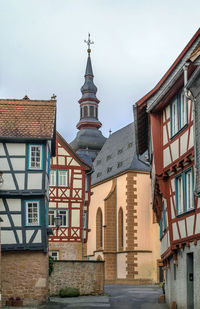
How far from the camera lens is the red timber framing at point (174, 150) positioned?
1655 centimetres

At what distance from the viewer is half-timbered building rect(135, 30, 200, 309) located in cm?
1598

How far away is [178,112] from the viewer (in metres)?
17.8

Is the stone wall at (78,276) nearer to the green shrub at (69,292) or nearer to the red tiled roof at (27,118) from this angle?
the green shrub at (69,292)

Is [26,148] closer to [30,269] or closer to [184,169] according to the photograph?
[30,269]

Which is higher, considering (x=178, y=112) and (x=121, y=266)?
(x=178, y=112)

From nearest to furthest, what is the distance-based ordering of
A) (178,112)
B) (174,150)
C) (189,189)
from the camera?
1. (189,189)
2. (178,112)
3. (174,150)

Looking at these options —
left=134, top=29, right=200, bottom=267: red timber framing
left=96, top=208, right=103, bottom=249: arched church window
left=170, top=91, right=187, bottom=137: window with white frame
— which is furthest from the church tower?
left=170, top=91, right=187, bottom=137: window with white frame

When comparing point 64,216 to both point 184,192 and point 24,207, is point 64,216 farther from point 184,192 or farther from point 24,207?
point 184,192

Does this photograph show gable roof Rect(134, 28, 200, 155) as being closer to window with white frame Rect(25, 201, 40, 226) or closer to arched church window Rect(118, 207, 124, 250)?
window with white frame Rect(25, 201, 40, 226)

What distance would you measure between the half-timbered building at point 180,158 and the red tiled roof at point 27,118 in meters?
6.29

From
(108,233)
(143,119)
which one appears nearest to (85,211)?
(108,233)

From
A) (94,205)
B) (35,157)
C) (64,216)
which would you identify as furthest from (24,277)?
(94,205)

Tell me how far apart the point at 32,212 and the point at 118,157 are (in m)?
30.4

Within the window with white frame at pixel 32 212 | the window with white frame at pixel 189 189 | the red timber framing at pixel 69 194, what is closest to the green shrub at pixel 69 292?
the window with white frame at pixel 32 212
